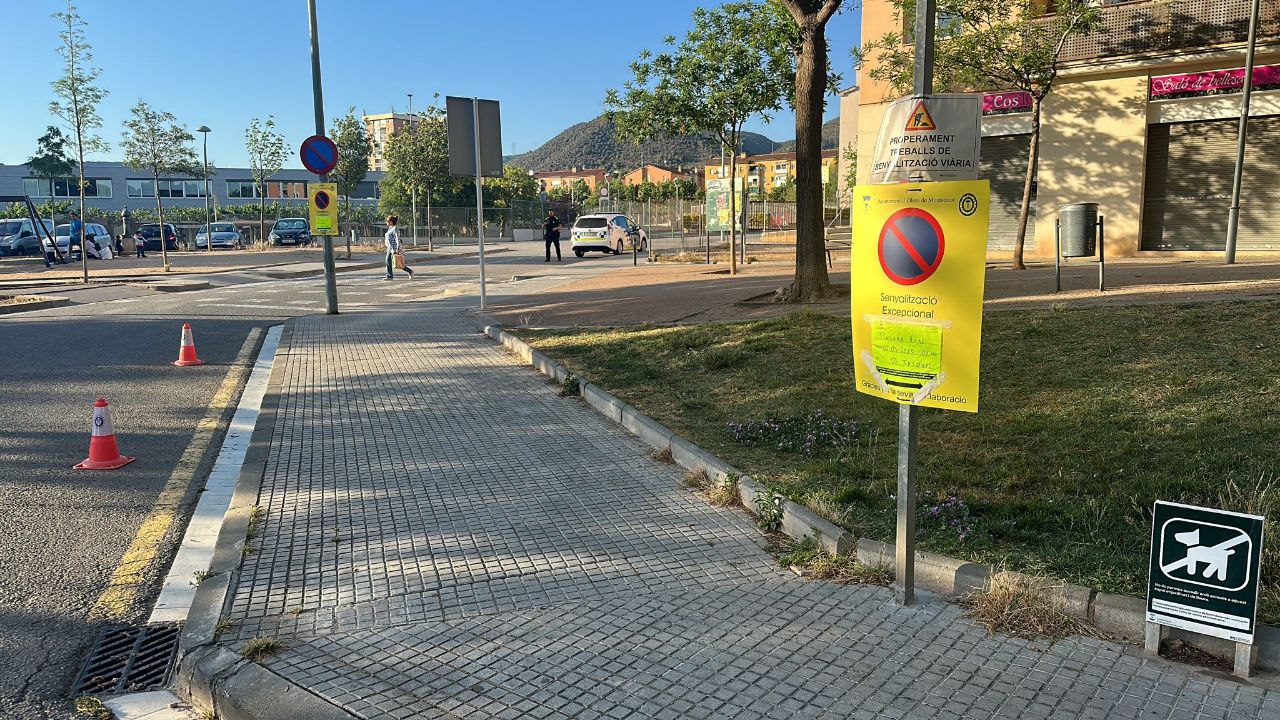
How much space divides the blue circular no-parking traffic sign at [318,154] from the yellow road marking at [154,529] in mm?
8089

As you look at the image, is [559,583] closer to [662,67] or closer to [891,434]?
[891,434]

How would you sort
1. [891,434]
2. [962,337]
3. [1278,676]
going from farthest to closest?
1. [891,434]
2. [962,337]
3. [1278,676]

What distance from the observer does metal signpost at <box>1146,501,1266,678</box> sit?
10.3 ft

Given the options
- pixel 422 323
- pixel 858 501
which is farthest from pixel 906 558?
pixel 422 323

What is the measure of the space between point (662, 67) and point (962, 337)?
1926 centimetres

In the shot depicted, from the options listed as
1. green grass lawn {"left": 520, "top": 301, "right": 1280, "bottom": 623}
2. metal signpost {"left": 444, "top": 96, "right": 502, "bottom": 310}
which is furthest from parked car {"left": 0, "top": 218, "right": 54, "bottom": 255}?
green grass lawn {"left": 520, "top": 301, "right": 1280, "bottom": 623}

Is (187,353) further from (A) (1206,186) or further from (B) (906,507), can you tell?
(A) (1206,186)

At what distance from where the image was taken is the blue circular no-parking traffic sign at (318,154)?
1592 cm

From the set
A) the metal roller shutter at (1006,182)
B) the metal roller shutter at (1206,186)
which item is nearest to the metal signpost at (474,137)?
the metal roller shutter at (1006,182)

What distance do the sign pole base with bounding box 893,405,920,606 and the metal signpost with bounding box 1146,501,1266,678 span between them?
90 cm

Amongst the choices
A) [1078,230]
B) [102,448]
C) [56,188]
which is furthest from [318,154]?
[56,188]

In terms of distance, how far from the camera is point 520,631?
12.1 ft

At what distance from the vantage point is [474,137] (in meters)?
16.5

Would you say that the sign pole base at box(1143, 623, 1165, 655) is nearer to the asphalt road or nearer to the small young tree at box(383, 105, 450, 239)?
the asphalt road
